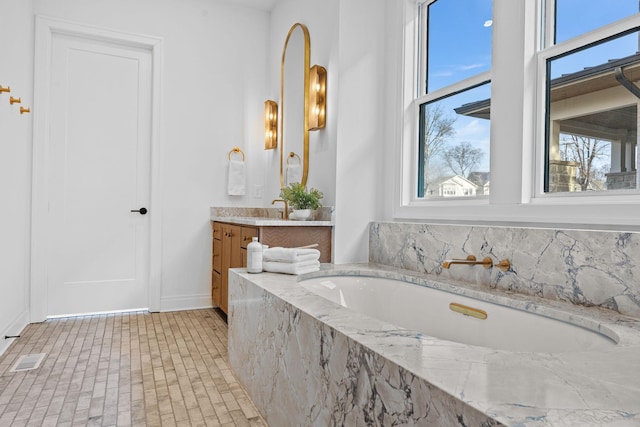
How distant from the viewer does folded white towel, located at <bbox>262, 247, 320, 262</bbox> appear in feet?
7.29

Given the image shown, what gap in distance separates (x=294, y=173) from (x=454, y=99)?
1425 mm

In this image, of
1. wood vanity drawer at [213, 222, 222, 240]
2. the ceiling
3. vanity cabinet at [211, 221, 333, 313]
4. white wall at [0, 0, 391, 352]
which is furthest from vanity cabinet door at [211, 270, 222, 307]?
the ceiling

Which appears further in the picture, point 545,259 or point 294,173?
point 294,173

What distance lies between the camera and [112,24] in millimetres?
3482

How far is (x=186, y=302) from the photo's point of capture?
3715 millimetres

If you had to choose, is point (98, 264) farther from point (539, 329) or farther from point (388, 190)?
point (539, 329)

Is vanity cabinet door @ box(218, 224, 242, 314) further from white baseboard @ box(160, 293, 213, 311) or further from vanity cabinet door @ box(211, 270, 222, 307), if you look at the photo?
white baseboard @ box(160, 293, 213, 311)

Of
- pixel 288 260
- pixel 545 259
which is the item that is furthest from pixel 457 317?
pixel 288 260

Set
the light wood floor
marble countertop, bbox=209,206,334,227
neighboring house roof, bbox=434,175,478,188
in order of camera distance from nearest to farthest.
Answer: the light wood floor, neighboring house roof, bbox=434,175,478,188, marble countertop, bbox=209,206,334,227

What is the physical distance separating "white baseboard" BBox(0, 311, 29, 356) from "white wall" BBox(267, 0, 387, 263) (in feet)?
6.88

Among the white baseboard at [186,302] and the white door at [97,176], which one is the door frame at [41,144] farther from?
the white baseboard at [186,302]

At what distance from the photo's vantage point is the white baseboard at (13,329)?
255cm

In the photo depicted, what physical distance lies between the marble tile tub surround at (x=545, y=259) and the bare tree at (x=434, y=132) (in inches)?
17.5

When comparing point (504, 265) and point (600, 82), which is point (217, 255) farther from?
point (600, 82)
